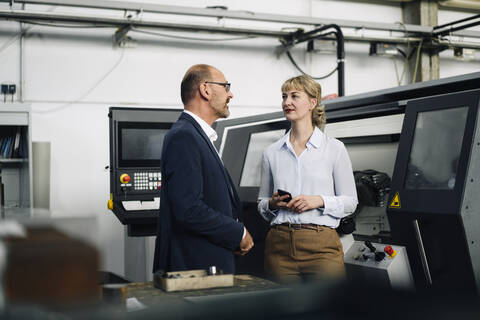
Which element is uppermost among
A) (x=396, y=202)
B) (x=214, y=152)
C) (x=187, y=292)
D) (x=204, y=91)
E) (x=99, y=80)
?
(x=99, y=80)

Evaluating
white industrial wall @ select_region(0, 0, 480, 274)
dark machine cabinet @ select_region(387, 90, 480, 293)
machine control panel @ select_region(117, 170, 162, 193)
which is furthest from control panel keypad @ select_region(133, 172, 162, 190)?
dark machine cabinet @ select_region(387, 90, 480, 293)

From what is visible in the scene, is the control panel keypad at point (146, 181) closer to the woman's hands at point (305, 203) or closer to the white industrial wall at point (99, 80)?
the white industrial wall at point (99, 80)

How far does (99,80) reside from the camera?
4379 mm

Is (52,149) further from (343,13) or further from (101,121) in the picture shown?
(343,13)

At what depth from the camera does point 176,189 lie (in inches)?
64.5

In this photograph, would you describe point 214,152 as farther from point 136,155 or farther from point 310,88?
point 136,155

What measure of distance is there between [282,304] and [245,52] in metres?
4.63

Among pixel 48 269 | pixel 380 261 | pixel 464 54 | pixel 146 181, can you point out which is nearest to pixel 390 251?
pixel 380 261

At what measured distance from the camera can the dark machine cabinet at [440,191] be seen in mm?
1827

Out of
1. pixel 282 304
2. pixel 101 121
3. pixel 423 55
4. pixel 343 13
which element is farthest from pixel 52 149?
→ pixel 282 304

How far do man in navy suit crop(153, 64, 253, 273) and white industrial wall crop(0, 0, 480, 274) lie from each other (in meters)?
2.26

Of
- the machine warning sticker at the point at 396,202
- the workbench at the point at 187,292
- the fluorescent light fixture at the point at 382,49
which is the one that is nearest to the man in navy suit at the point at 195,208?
the workbench at the point at 187,292

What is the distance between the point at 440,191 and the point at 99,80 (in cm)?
317

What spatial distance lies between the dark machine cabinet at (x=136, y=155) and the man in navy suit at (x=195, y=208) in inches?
53.1
